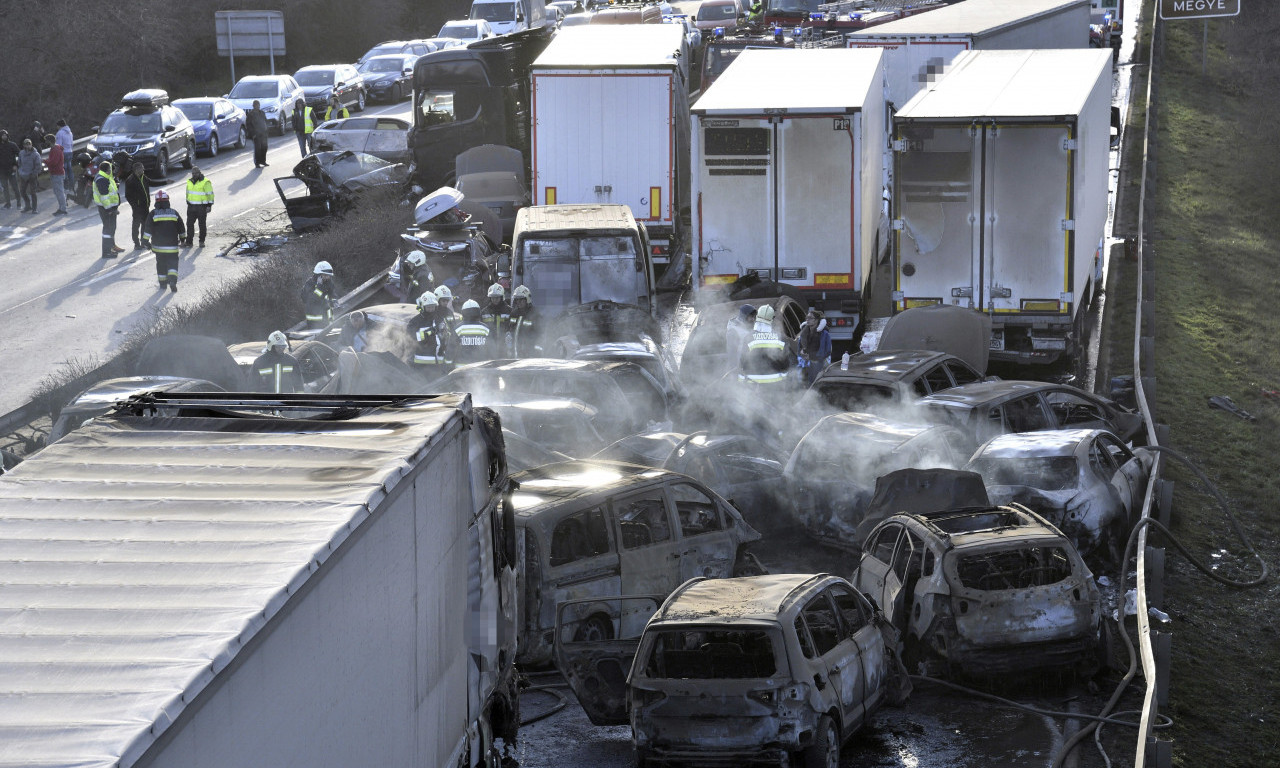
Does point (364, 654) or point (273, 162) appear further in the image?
point (273, 162)

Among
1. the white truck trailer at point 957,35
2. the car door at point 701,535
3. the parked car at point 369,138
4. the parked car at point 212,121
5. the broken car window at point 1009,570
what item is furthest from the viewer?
the parked car at point 212,121

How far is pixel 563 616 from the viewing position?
30.1ft

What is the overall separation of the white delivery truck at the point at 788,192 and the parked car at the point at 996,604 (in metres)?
8.89

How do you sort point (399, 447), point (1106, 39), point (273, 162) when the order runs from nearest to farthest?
point (399, 447) < point (273, 162) < point (1106, 39)

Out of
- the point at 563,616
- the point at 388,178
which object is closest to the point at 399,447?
the point at 563,616

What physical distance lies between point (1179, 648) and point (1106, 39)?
114ft

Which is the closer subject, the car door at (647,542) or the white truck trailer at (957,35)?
the car door at (647,542)

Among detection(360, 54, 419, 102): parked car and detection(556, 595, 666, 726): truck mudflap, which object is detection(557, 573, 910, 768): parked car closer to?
detection(556, 595, 666, 726): truck mudflap

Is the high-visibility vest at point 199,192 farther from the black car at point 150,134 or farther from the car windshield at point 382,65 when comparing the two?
the car windshield at point 382,65

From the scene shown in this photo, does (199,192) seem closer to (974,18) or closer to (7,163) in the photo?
(7,163)

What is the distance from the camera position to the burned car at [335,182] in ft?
87.7

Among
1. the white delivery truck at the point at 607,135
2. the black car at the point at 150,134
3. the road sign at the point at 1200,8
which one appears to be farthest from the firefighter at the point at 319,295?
the road sign at the point at 1200,8

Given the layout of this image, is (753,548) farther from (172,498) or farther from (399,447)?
(172,498)

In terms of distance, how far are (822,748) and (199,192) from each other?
823 inches
